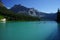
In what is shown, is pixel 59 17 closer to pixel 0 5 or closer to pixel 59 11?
pixel 59 11

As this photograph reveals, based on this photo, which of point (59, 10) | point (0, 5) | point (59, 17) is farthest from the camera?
point (0, 5)

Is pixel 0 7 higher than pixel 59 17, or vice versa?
pixel 0 7

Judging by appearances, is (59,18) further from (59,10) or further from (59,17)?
(59,10)

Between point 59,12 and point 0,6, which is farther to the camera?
point 0,6

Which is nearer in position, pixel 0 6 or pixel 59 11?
pixel 59 11

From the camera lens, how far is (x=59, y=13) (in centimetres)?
10988

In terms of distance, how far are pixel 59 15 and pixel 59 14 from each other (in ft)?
5.14

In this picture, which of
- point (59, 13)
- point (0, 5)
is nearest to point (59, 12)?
point (59, 13)

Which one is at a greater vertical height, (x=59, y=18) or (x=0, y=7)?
(x=0, y=7)

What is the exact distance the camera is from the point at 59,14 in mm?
108562

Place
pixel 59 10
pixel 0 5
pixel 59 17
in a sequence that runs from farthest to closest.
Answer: pixel 0 5, pixel 59 10, pixel 59 17

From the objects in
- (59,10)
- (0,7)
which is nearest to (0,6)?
(0,7)

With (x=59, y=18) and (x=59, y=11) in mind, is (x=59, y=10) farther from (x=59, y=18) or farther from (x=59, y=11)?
(x=59, y=18)

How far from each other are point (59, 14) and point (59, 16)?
2912 mm
